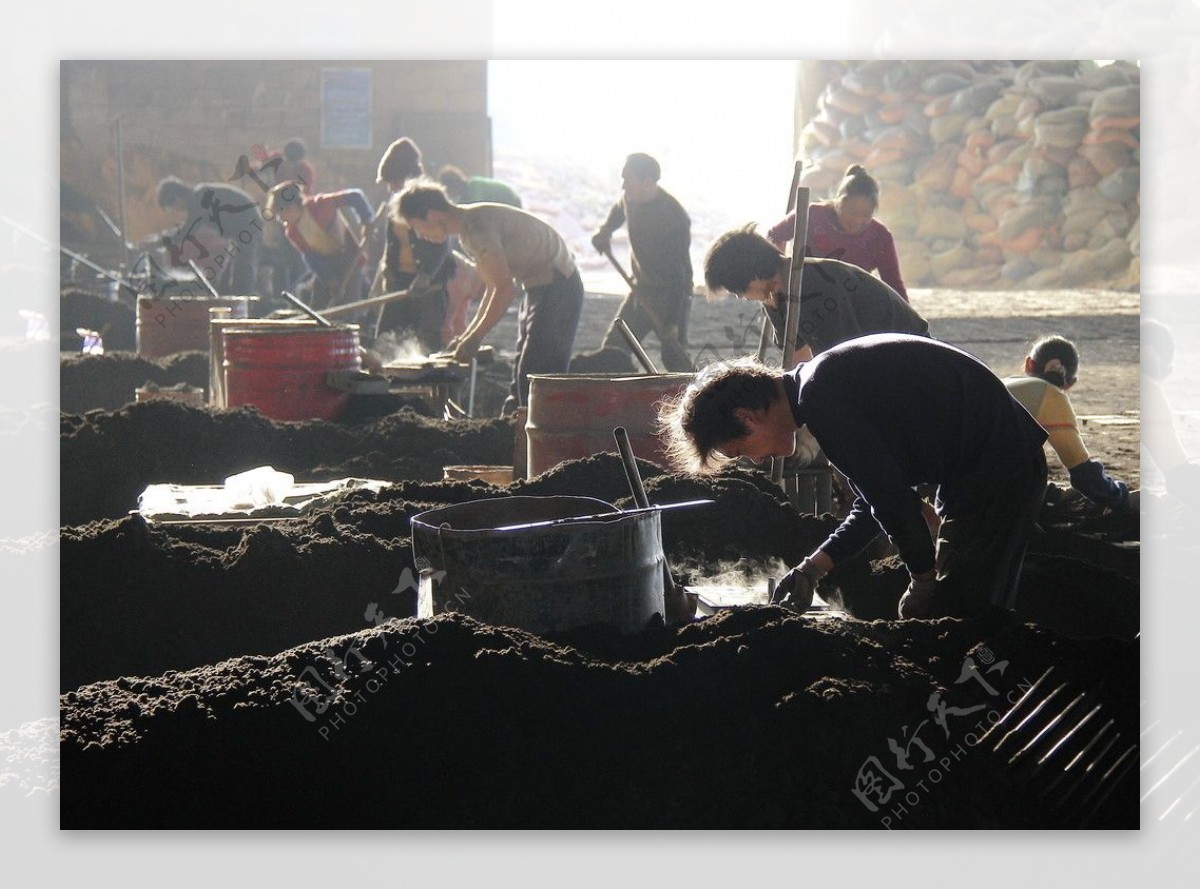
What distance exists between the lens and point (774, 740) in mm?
3297

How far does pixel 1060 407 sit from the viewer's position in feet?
18.5

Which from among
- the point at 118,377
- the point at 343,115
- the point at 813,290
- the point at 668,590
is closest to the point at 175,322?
the point at 118,377

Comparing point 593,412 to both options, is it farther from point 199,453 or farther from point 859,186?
point 199,453

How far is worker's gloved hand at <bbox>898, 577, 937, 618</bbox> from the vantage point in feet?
12.2

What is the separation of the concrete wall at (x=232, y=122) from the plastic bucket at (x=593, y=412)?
44.2 ft

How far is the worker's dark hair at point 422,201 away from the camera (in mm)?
6852

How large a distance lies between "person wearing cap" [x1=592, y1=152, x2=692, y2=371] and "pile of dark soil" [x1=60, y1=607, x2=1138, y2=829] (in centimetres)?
581

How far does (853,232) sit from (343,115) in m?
13.5

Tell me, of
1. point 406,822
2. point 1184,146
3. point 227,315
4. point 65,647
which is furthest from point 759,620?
point 1184,146

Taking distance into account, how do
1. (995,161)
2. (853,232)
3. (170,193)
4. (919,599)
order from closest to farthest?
(919,599) < (853,232) < (170,193) < (995,161)

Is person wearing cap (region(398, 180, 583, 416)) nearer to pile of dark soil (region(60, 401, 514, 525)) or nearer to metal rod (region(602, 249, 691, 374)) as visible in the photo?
pile of dark soil (region(60, 401, 514, 525))

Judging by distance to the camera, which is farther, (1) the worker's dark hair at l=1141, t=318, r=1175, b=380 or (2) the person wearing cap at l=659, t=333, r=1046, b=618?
(1) the worker's dark hair at l=1141, t=318, r=1175, b=380

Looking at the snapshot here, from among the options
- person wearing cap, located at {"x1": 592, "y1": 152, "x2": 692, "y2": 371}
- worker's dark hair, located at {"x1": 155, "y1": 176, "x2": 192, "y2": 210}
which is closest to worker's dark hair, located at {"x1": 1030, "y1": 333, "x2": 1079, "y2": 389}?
person wearing cap, located at {"x1": 592, "y1": 152, "x2": 692, "y2": 371}

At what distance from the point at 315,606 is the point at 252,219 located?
30.1 feet
